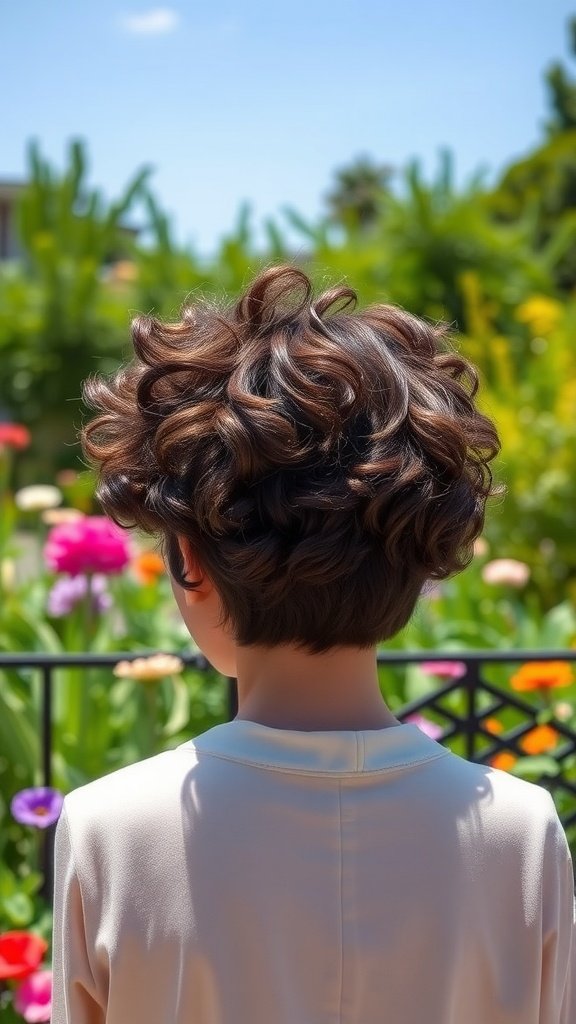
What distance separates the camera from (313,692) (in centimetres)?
83

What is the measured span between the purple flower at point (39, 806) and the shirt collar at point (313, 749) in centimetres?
124

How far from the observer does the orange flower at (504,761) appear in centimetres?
231

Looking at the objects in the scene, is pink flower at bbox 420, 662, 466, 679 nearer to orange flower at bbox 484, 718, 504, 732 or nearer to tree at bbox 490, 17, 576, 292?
orange flower at bbox 484, 718, 504, 732

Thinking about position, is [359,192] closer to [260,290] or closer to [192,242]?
[192,242]

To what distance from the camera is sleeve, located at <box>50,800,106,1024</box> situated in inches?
31.0

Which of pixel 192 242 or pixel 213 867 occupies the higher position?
pixel 192 242

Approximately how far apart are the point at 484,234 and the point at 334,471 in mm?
12012

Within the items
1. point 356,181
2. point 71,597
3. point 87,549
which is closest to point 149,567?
point 71,597

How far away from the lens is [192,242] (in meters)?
12.7

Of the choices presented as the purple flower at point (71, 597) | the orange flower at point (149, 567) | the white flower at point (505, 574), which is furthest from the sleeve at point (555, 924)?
the orange flower at point (149, 567)

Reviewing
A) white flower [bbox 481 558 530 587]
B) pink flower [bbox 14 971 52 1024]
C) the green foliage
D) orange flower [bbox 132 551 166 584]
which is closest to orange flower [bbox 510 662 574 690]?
white flower [bbox 481 558 530 587]

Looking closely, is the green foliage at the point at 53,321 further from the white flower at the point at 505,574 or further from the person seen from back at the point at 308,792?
the person seen from back at the point at 308,792

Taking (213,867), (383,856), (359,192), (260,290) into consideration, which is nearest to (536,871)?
(383,856)

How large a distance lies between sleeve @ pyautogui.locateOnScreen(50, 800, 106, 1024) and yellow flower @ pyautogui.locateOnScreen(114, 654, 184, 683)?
122 centimetres
